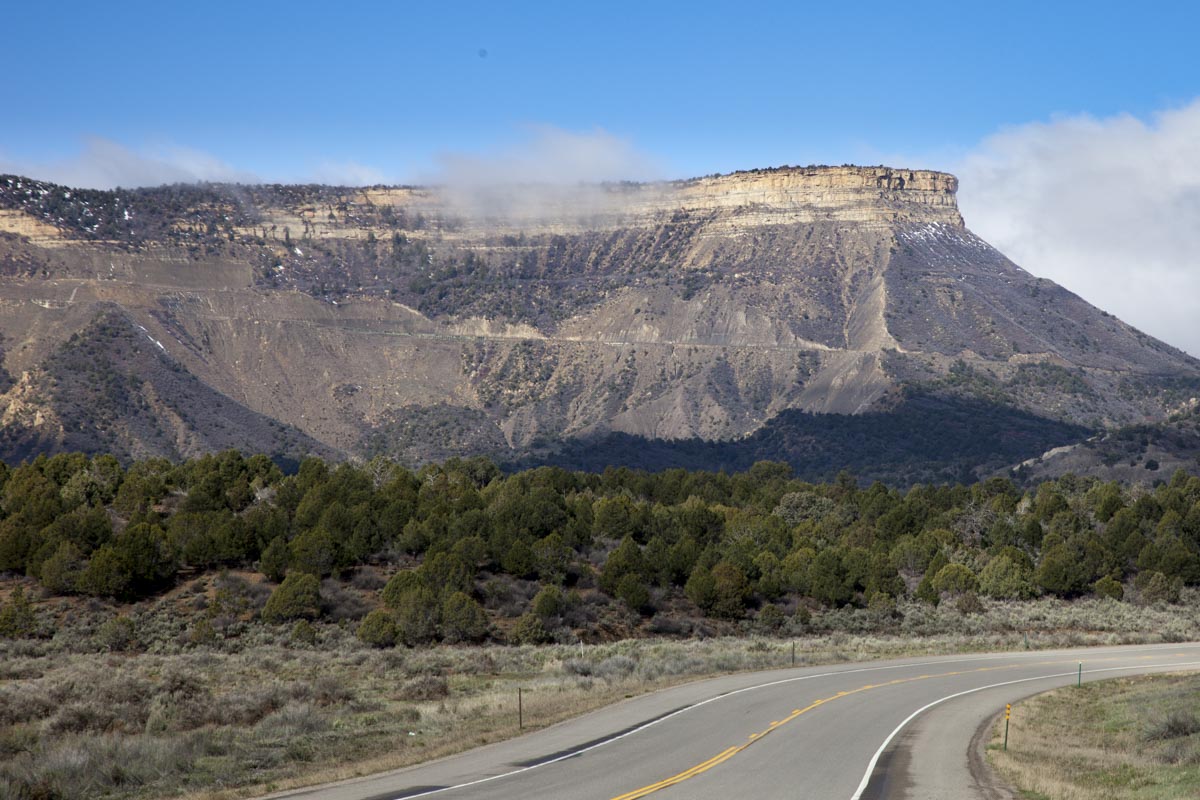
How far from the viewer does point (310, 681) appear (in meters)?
35.8

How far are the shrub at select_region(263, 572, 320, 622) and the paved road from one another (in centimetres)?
2195

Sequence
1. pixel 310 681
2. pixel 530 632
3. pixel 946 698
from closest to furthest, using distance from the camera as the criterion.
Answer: pixel 946 698 < pixel 310 681 < pixel 530 632

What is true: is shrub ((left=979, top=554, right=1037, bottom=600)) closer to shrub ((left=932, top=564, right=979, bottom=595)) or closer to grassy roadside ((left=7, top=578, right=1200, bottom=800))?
shrub ((left=932, top=564, right=979, bottom=595))

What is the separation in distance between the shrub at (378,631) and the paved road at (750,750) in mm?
16928

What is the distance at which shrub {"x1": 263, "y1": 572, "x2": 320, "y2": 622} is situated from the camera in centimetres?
5247

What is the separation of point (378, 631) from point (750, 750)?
2869cm

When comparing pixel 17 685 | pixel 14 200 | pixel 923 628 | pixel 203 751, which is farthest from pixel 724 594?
pixel 14 200

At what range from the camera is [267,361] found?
17938 cm

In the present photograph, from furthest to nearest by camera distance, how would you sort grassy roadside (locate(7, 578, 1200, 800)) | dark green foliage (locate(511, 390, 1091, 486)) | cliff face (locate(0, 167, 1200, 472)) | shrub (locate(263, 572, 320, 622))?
cliff face (locate(0, 167, 1200, 472)) < dark green foliage (locate(511, 390, 1091, 486)) < shrub (locate(263, 572, 320, 622)) < grassy roadside (locate(7, 578, 1200, 800))

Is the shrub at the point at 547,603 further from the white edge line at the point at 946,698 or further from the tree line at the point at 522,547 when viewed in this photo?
the white edge line at the point at 946,698

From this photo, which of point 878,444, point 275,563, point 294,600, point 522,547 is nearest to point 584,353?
point 878,444

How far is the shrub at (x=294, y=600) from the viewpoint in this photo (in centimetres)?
5247

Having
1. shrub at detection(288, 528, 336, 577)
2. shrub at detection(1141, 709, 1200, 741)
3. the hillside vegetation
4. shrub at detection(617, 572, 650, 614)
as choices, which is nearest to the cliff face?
the hillside vegetation

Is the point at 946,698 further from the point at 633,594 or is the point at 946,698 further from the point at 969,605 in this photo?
the point at 969,605
